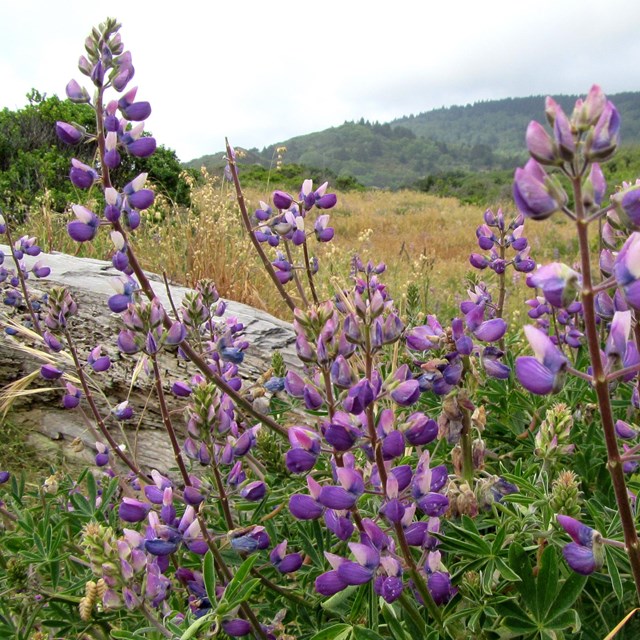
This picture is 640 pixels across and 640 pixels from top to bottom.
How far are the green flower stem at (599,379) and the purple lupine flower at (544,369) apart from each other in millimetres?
63

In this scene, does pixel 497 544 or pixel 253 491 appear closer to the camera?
pixel 497 544

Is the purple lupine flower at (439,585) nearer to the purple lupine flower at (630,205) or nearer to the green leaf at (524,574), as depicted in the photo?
the green leaf at (524,574)

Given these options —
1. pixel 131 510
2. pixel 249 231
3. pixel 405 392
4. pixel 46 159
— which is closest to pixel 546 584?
pixel 405 392

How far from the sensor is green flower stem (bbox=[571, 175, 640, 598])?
665 mm

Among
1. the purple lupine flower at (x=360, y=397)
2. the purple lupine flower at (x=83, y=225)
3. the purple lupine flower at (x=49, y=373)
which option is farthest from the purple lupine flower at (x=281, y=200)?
the purple lupine flower at (x=360, y=397)

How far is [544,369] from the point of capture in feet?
2.65

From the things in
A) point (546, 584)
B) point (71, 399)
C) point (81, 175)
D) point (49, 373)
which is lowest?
point (546, 584)

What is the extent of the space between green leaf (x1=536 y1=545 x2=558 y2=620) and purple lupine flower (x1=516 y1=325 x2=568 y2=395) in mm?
392

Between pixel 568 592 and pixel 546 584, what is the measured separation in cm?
4

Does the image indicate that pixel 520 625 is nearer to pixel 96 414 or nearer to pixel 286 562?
pixel 286 562

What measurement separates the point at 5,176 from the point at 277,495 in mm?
8627

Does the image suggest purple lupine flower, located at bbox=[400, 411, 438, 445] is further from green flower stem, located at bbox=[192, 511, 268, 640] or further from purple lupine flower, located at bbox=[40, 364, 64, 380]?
purple lupine flower, located at bbox=[40, 364, 64, 380]

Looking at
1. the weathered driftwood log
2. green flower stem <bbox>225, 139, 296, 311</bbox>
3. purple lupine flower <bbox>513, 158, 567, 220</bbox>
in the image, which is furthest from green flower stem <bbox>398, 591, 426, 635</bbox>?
the weathered driftwood log

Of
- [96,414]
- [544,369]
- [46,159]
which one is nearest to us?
[544,369]
